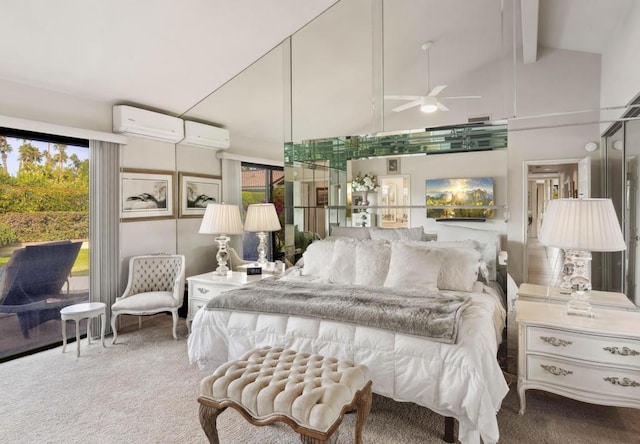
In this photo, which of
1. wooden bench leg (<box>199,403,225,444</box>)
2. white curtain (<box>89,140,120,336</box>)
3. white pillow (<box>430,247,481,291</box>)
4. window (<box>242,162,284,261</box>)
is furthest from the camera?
window (<box>242,162,284,261</box>)

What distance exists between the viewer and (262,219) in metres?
4.23

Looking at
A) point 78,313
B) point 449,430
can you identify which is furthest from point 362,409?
point 78,313

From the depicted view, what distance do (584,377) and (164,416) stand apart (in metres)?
2.68

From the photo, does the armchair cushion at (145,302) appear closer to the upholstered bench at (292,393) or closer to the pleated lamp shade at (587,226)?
the upholstered bench at (292,393)

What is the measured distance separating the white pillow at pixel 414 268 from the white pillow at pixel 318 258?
2.37 feet

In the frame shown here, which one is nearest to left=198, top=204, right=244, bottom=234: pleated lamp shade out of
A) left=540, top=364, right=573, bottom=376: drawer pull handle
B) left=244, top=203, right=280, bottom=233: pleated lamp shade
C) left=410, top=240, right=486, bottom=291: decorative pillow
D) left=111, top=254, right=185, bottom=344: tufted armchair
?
left=244, top=203, right=280, bottom=233: pleated lamp shade

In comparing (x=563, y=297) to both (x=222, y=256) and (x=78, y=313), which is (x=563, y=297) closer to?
(x=222, y=256)

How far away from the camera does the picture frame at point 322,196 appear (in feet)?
12.8

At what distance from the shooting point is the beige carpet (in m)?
2.22

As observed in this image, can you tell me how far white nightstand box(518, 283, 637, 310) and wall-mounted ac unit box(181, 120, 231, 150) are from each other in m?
3.59

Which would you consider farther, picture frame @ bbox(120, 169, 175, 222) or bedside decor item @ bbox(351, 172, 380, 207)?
picture frame @ bbox(120, 169, 175, 222)

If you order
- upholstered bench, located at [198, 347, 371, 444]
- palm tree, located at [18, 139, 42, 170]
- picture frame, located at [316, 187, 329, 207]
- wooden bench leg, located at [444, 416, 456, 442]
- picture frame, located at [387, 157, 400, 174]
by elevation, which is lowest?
wooden bench leg, located at [444, 416, 456, 442]

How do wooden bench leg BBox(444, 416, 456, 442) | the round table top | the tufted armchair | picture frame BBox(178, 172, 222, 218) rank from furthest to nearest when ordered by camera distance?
picture frame BBox(178, 172, 222, 218) < the tufted armchair < the round table top < wooden bench leg BBox(444, 416, 456, 442)

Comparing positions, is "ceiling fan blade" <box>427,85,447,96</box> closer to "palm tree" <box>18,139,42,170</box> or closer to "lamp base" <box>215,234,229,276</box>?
"lamp base" <box>215,234,229,276</box>
